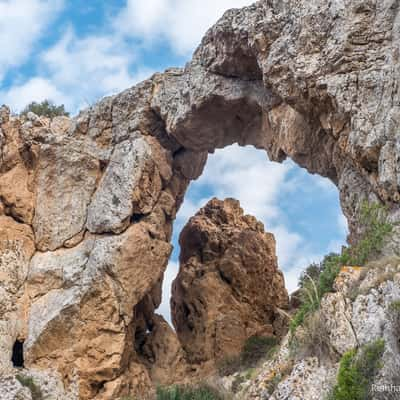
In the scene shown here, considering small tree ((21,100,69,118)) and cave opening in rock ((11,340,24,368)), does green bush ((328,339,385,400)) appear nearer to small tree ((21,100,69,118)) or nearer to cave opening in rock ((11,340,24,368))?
cave opening in rock ((11,340,24,368))

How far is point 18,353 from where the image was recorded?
1736 cm

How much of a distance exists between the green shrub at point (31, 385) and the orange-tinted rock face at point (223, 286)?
6822 millimetres

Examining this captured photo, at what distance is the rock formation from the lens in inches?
551

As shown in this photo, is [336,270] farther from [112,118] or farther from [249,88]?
[112,118]

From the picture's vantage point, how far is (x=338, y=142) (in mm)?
14688

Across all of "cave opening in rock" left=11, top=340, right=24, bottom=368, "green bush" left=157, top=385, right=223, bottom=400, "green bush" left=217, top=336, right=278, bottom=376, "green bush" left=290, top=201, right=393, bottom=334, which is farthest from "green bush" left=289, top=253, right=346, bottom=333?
"cave opening in rock" left=11, top=340, right=24, bottom=368

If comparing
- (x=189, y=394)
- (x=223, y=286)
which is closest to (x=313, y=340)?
(x=189, y=394)

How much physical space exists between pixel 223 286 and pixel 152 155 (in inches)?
248

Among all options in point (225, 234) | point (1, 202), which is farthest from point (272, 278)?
point (1, 202)

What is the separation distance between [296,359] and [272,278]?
508 inches

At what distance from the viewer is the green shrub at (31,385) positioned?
15.4 metres

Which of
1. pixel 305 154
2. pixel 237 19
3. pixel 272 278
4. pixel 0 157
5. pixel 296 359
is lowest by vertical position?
pixel 296 359

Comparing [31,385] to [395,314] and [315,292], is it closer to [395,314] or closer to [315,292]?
[315,292]

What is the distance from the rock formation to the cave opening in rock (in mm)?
335
